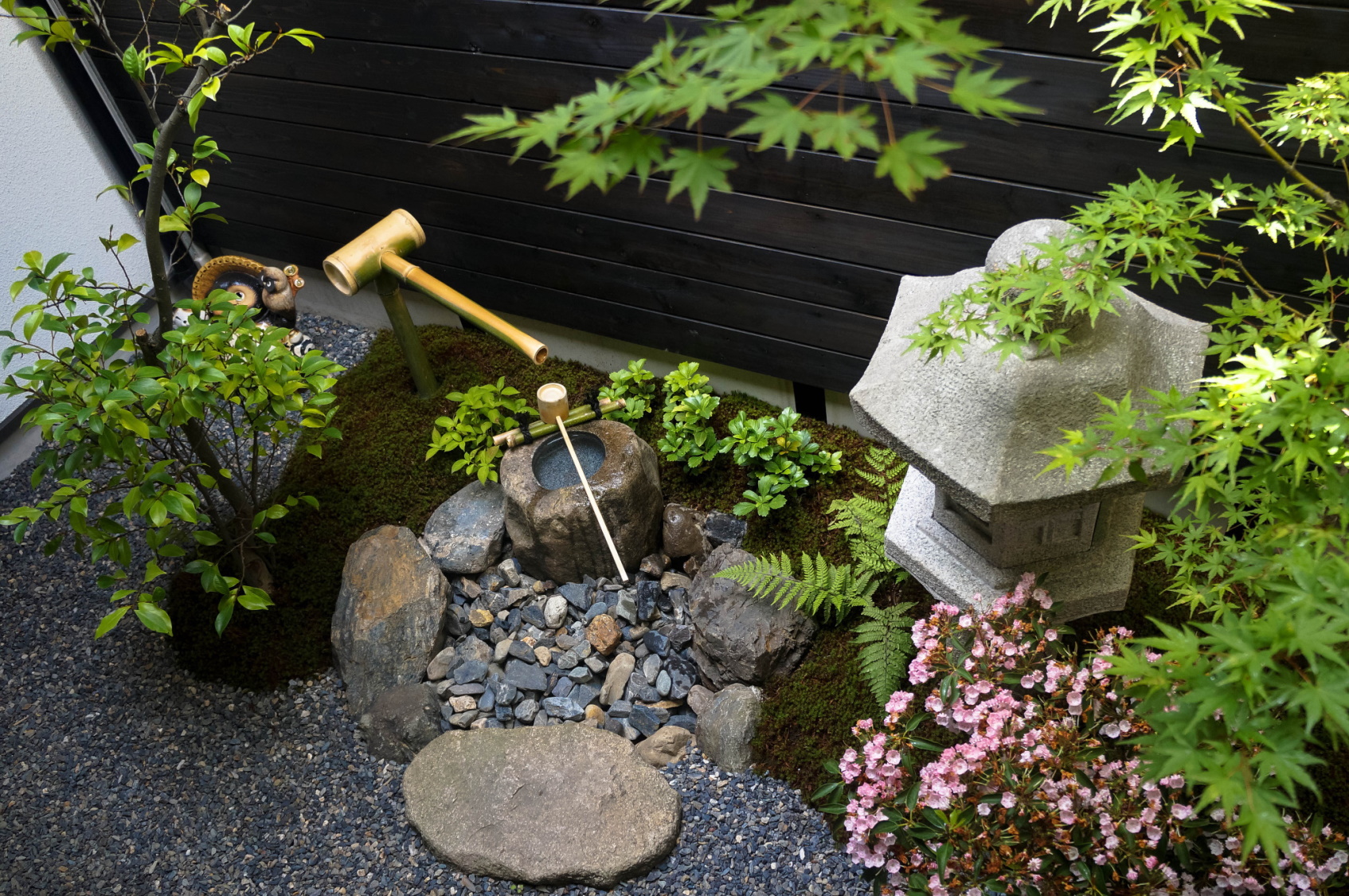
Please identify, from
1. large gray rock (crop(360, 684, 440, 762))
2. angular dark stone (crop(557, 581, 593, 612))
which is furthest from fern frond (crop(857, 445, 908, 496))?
large gray rock (crop(360, 684, 440, 762))

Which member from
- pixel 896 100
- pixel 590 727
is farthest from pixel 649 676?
pixel 896 100

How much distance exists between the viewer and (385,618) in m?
3.54

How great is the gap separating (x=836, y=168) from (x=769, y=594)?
1.53 metres

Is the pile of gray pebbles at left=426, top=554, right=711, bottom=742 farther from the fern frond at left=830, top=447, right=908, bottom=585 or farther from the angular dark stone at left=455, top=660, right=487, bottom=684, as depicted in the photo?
the fern frond at left=830, top=447, right=908, bottom=585

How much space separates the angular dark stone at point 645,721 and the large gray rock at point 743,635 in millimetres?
240

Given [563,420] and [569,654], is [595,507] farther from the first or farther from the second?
[569,654]

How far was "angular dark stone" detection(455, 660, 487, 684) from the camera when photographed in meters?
3.52

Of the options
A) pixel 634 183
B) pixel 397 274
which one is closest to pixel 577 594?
pixel 397 274

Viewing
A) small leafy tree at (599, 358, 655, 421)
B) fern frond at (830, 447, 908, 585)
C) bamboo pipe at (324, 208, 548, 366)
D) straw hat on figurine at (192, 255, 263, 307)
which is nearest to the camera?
fern frond at (830, 447, 908, 585)

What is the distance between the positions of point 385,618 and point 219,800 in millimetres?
824

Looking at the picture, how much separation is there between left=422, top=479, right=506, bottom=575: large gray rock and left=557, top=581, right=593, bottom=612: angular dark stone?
1.17ft

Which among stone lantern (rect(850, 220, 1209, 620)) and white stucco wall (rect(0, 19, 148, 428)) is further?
white stucco wall (rect(0, 19, 148, 428))

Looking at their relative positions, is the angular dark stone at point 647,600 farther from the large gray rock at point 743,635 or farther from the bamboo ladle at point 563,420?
the large gray rock at point 743,635

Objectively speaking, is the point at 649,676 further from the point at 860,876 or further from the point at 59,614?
the point at 59,614
